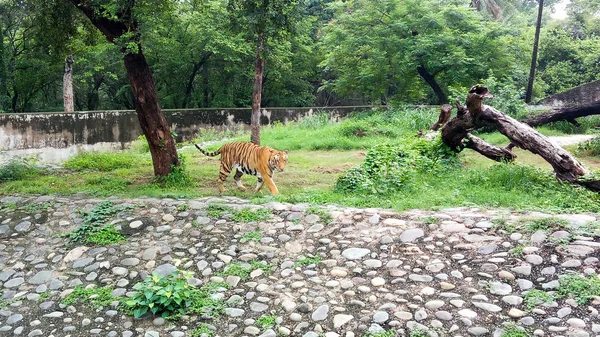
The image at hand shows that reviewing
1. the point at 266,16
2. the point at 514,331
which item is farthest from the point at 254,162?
the point at 514,331

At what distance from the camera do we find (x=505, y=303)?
4.59 m

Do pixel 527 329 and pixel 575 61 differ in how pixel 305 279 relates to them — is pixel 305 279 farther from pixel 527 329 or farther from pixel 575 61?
pixel 575 61

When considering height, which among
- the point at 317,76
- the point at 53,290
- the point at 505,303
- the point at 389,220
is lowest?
the point at 53,290

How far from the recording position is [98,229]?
6734 mm

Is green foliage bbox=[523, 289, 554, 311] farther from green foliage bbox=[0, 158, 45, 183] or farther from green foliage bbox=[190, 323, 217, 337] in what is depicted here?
green foliage bbox=[0, 158, 45, 183]

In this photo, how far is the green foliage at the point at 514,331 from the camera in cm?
422

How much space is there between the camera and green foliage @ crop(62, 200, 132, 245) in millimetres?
6555

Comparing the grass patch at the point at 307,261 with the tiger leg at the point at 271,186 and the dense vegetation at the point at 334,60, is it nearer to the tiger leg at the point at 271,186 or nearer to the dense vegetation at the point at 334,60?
the tiger leg at the point at 271,186

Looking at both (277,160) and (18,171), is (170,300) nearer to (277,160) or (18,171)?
(277,160)

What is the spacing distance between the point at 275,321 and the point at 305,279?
26.6 inches

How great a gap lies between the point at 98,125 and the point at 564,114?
13239mm

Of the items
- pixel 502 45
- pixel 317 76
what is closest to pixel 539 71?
pixel 502 45

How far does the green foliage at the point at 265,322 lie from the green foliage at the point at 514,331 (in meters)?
2.10

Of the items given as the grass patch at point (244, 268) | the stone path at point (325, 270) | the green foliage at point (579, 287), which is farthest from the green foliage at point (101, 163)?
the green foliage at point (579, 287)
